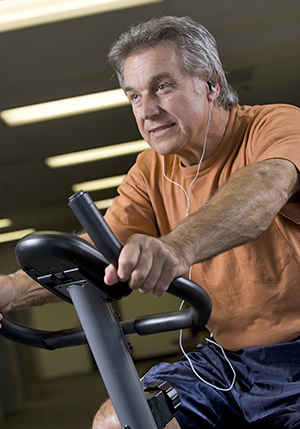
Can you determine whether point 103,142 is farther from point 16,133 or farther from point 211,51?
point 211,51

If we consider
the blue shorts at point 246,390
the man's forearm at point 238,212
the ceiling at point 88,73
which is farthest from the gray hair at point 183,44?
the ceiling at point 88,73

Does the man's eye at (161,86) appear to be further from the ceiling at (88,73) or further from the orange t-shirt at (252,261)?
the ceiling at (88,73)

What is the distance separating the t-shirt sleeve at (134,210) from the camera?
5.10 ft

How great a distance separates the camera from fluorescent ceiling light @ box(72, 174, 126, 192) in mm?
4828

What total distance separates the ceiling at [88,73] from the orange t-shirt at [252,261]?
2.06 m

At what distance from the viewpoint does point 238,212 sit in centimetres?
85

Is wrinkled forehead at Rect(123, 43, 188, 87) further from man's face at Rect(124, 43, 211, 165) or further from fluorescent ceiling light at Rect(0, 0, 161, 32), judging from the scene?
fluorescent ceiling light at Rect(0, 0, 161, 32)

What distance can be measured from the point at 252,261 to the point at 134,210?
49 centimetres

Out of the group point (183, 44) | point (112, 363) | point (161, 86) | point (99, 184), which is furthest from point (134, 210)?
point (99, 184)

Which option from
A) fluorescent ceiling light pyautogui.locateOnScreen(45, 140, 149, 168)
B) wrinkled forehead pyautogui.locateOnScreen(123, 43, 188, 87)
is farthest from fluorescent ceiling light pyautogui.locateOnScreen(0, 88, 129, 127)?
wrinkled forehead pyautogui.locateOnScreen(123, 43, 188, 87)

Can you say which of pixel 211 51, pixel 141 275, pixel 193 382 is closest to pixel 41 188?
pixel 211 51

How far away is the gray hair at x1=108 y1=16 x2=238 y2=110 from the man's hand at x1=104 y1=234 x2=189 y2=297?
41.7 inches

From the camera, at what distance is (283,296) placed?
51.2 inches

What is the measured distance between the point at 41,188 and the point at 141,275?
4269 mm
